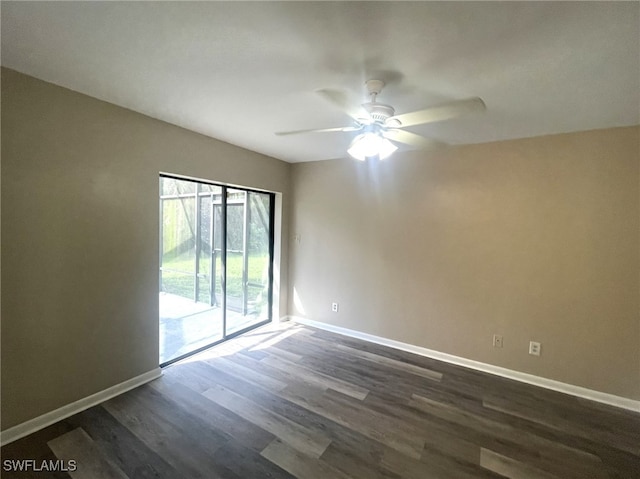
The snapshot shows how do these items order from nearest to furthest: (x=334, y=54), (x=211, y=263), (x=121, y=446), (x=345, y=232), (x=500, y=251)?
(x=334, y=54) → (x=121, y=446) → (x=500, y=251) → (x=211, y=263) → (x=345, y=232)

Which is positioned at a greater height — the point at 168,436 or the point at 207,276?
the point at 207,276

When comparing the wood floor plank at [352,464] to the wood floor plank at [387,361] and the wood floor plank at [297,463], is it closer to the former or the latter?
the wood floor plank at [297,463]

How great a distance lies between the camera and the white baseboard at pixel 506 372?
2377mm

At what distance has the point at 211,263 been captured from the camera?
3533 millimetres

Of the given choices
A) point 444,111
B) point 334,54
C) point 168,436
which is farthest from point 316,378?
point 334,54

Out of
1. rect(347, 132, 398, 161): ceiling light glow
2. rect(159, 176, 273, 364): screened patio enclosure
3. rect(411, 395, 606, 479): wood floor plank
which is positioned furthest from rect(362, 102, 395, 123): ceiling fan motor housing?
rect(411, 395, 606, 479): wood floor plank

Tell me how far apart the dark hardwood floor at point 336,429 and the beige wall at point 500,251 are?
46 cm

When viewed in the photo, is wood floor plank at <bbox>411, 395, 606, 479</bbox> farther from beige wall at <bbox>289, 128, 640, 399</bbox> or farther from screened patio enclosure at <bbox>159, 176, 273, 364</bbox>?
screened patio enclosure at <bbox>159, 176, 273, 364</bbox>

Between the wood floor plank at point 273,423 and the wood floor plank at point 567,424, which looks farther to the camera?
the wood floor plank at point 567,424

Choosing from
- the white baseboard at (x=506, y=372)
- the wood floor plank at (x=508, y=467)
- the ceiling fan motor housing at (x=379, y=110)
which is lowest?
the wood floor plank at (x=508, y=467)

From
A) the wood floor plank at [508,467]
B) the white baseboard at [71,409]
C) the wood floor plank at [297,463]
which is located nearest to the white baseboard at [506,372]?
the wood floor plank at [508,467]

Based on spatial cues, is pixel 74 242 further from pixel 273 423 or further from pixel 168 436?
pixel 273 423

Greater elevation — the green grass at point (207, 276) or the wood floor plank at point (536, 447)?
the green grass at point (207, 276)

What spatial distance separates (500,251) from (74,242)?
375 centimetres
